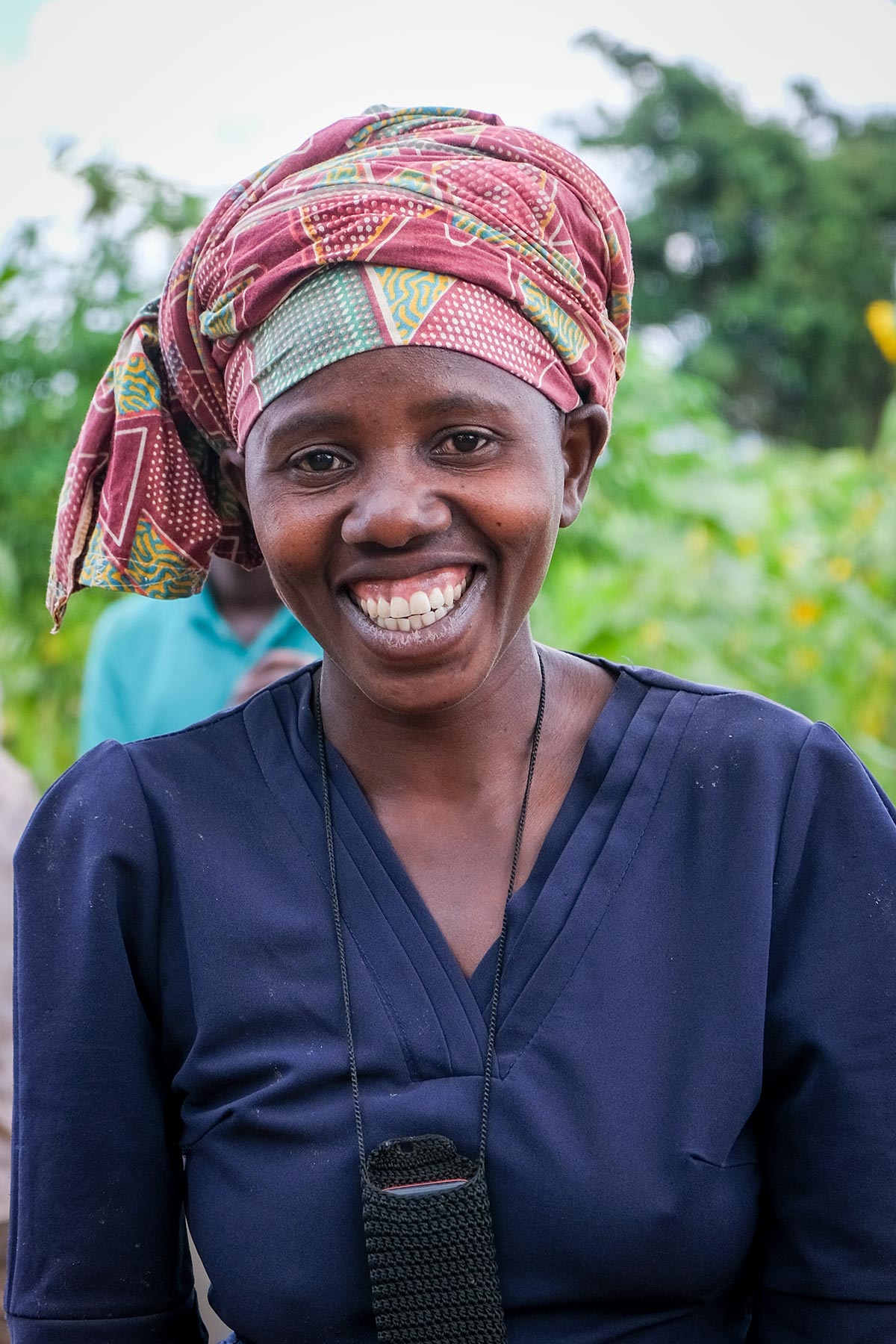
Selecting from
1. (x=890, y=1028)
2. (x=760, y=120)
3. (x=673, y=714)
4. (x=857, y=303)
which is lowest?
(x=890, y=1028)

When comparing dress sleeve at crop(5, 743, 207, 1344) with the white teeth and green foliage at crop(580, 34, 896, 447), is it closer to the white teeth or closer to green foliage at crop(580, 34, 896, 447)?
the white teeth

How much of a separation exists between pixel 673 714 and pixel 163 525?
70cm

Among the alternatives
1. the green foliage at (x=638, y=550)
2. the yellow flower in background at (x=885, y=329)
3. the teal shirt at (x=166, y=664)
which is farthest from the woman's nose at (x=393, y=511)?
the yellow flower in background at (x=885, y=329)

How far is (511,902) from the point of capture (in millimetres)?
1628

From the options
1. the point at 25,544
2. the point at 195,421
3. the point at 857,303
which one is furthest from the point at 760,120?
the point at 195,421

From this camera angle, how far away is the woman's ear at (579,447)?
5.62 ft

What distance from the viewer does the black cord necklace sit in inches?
57.1

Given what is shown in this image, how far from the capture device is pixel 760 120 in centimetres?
2100

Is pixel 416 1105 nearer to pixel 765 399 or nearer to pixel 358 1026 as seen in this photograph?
pixel 358 1026

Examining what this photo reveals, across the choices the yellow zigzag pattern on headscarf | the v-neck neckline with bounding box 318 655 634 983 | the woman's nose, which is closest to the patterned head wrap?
the yellow zigzag pattern on headscarf

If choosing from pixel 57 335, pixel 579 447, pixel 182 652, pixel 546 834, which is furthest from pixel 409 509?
pixel 57 335

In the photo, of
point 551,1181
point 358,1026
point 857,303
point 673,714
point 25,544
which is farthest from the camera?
point 857,303

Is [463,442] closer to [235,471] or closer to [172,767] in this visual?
[235,471]

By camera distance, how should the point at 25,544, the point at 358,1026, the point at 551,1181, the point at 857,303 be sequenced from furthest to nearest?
the point at 857,303 → the point at 25,544 → the point at 358,1026 → the point at 551,1181
